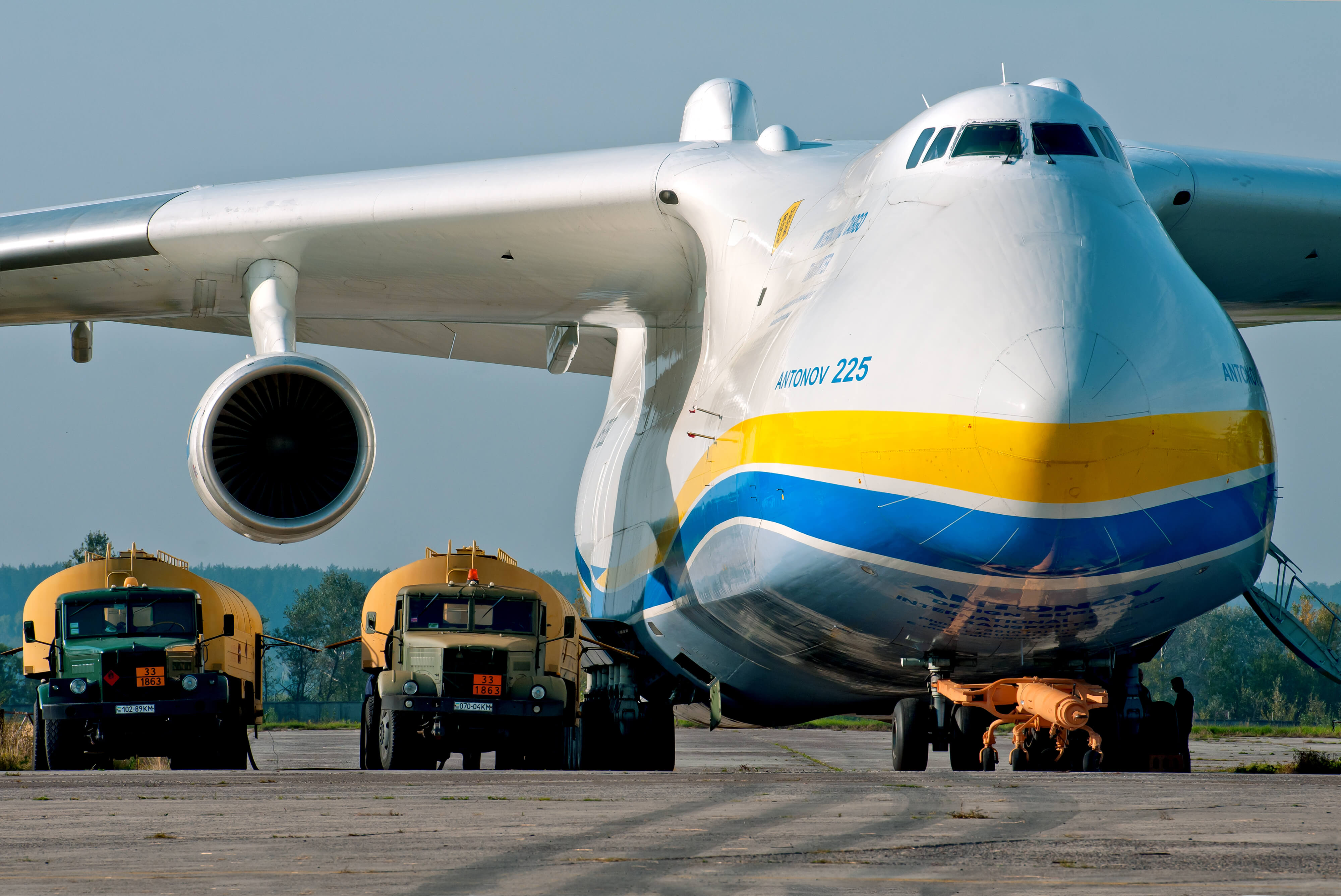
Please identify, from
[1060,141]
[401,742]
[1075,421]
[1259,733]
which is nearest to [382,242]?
[401,742]

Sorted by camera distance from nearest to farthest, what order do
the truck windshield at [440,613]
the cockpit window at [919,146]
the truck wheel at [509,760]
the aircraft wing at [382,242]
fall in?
1. the cockpit window at [919,146]
2. the aircraft wing at [382,242]
3. the truck windshield at [440,613]
4. the truck wheel at [509,760]

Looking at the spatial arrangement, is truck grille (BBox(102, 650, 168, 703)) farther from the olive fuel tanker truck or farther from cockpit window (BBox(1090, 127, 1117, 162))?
cockpit window (BBox(1090, 127, 1117, 162))

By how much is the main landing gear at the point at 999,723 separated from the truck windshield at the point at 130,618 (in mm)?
7885

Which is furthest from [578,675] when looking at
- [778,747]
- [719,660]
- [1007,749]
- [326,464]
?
[1007,749]

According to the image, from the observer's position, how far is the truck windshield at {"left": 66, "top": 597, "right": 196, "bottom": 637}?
14.0 metres

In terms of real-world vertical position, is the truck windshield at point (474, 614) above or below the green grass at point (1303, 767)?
above

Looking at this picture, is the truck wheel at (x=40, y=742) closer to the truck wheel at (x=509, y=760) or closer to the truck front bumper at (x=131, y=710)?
the truck front bumper at (x=131, y=710)

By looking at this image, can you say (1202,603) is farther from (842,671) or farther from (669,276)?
(669,276)

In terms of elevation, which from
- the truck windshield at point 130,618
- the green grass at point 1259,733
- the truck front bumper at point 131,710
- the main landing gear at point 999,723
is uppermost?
the truck windshield at point 130,618

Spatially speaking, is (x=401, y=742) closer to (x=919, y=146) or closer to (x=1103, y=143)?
(x=919, y=146)

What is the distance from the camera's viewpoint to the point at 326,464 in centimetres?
1083

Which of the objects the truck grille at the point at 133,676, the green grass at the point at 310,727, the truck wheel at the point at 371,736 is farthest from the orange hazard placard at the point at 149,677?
the green grass at the point at 310,727

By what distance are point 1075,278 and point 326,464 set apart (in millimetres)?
5661

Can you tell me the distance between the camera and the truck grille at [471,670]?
1294cm
